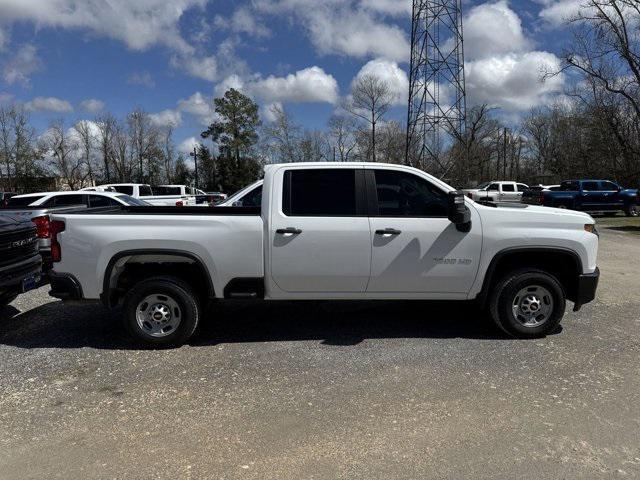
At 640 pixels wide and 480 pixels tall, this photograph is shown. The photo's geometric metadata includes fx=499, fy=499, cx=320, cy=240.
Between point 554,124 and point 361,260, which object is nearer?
point 361,260

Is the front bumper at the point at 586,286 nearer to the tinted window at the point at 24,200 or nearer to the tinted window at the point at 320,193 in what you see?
the tinted window at the point at 320,193

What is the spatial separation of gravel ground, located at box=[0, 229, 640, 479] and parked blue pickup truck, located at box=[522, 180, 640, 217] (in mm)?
20490

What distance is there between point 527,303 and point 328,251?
2277mm

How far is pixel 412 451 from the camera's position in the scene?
3324 millimetres

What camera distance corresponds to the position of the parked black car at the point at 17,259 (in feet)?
19.5

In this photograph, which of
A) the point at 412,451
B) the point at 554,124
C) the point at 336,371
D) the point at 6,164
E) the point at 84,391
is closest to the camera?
the point at 412,451

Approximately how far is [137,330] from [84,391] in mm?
964

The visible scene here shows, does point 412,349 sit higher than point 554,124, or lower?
lower

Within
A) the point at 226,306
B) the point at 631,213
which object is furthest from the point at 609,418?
the point at 631,213

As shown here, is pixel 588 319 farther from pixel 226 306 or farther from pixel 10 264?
pixel 10 264

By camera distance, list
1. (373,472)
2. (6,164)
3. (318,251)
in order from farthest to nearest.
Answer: (6,164), (318,251), (373,472)

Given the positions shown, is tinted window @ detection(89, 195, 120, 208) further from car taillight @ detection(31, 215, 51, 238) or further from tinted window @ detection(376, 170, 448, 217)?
tinted window @ detection(376, 170, 448, 217)

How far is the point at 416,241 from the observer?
521 cm

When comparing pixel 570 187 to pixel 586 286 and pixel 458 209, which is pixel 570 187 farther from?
pixel 458 209
